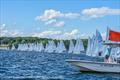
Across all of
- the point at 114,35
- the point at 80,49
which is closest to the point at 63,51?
the point at 80,49

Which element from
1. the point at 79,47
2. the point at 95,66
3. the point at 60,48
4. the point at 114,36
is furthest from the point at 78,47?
the point at 95,66

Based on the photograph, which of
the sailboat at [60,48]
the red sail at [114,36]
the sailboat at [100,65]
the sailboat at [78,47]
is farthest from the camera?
the sailboat at [60,48]

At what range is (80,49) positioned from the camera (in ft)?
545

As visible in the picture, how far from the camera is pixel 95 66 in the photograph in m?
55.5

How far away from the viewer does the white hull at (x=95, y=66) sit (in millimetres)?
55062

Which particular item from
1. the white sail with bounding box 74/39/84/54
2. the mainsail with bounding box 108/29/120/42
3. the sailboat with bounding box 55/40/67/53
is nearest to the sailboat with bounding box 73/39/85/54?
the white sail with bounding box 74/39/84/54

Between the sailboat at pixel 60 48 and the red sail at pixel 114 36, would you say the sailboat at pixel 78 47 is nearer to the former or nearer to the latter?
the sailboat at pixel 60 48

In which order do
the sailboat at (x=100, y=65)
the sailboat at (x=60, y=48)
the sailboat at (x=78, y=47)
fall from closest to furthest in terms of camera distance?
the sailboat at (x=100, y=65) → the sailboat at (x=78, y=47) → the sailboat at (x=60, y=48)

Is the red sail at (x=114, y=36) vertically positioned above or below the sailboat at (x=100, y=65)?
above

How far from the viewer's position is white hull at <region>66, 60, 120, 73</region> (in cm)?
5506

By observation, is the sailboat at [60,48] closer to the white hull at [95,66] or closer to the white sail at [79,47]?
the white sail at [79,47]

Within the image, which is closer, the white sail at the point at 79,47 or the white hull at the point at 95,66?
the white hull at the point at 95,66

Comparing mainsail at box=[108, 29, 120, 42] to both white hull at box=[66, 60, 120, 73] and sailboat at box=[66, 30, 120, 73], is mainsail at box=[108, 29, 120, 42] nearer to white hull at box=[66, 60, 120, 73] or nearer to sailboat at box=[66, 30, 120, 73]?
Answer: sailboat at box=[66, 30, 120, 73]

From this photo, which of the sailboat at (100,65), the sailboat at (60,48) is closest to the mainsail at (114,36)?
the sailboat at (100,65)
